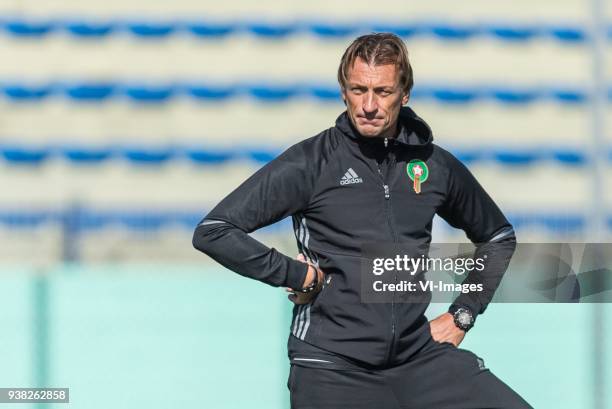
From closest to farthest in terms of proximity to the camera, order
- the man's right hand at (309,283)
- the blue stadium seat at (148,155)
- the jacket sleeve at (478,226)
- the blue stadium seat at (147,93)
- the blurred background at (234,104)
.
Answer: the man's right hand at (309,283) → the jacket sleeve at (478,226) → the blurred background at (234,104) → the blue stadium seat at (148,155) → the blue stadium seat at (147,93)

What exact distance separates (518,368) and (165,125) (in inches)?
96.9

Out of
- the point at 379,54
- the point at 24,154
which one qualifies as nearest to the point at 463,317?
the point at 379,54

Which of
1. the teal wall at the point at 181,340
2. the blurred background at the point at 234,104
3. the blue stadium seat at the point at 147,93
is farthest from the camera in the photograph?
the blue stadium seat at the point at 147,93

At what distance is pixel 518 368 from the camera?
13.0ft

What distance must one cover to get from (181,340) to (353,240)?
169cm

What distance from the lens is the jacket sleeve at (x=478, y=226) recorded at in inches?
98.8

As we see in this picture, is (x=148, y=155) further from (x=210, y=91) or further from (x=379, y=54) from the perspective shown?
(x=379, y=54)

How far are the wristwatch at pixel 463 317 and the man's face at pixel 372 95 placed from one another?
19.8 inches

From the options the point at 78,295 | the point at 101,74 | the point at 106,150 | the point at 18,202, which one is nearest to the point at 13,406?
the point at 78,295

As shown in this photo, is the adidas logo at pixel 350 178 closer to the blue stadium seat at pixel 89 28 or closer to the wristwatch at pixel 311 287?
the wristwatch at pixel 311 287

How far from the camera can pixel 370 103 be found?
2322 millimetres

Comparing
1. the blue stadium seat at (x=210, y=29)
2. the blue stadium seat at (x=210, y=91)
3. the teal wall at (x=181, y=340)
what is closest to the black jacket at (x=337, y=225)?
the teal wall at (x=181, y=340)

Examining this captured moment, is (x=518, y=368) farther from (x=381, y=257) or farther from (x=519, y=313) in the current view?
(x=381, y=257)

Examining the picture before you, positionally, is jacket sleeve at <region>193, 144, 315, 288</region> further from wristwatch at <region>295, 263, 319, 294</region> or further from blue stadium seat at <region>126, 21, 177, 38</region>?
blue stadium seat at <region>126, 21, 177, 38</region>
